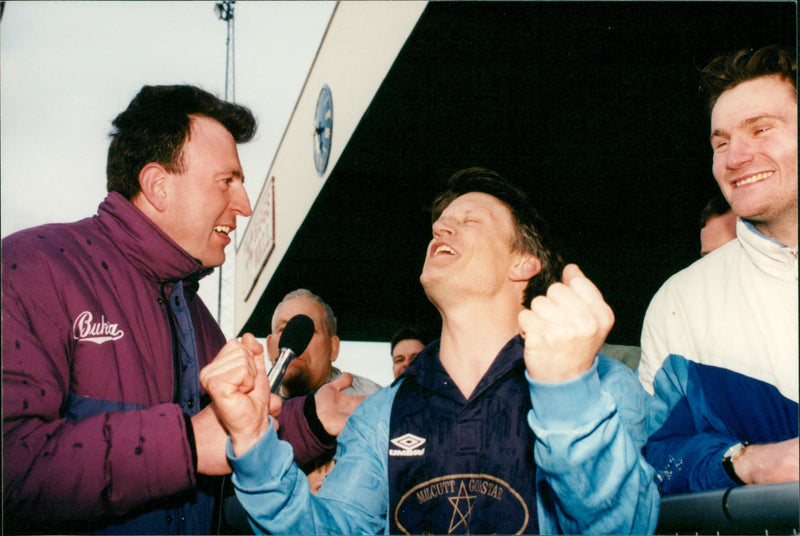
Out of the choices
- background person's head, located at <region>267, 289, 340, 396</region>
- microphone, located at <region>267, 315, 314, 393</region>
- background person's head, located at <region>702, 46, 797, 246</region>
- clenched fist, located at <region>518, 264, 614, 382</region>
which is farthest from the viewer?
background person's head, located at <region>267, 289, 340, 396</region>

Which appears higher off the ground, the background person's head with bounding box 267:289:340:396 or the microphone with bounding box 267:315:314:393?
the microphone with bounding box 267:315:314:393

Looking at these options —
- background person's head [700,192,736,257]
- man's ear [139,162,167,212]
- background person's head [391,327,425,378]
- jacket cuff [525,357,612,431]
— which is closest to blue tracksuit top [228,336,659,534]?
jacket cuff [525,357,612,431]

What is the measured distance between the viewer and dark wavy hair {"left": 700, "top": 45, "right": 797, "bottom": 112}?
1.66 metres

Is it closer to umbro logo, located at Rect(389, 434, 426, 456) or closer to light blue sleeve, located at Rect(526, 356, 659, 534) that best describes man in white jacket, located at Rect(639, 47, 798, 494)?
light blue sleeve, located at Rect(526, 356, 659, 534)

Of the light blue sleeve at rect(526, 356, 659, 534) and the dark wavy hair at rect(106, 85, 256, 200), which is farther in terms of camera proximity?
the dark wavy hair at rect(106, 85, 256, 200)

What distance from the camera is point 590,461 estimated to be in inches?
42.9

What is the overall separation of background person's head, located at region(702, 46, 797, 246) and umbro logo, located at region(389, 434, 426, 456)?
3.20 feet

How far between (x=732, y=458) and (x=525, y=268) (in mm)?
879

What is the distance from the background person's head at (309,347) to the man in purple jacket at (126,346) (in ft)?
5.04

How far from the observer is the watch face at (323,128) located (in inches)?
163

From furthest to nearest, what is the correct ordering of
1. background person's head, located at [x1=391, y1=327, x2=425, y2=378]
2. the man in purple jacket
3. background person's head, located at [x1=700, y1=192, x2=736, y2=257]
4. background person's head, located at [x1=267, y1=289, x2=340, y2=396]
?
background person's head, located at [x1=391, y1=327, x2=425, y2=378], background person's head, located at [x1=267, y1=289, x2=340, y2=396], background person's head, located at [x1=700, y1=192, x2=736, y2=257], the man in purple jacket

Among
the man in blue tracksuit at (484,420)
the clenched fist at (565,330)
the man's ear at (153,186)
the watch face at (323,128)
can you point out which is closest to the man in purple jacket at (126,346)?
the man's ear at (153,186)

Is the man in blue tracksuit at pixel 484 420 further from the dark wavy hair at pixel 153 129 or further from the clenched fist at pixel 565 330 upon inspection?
the dark wavy hair at pixel 153 129

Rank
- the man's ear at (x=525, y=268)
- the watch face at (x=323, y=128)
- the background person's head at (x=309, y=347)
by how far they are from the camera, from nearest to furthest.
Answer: the man's ear at (x=525, y=268) < the background person's head at (x=309, y=347) < the watch face at (x=323, y=128)
